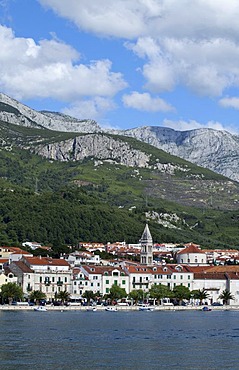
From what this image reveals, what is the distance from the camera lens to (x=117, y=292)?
151 metres

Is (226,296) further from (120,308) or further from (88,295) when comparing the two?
(120,308)

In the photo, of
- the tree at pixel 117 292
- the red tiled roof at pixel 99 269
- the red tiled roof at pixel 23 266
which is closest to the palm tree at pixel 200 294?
the tree at pixel 117 292

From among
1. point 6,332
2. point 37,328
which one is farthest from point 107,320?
point 6,332

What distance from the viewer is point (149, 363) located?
2527 inches

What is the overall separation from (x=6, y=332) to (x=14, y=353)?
690 inches

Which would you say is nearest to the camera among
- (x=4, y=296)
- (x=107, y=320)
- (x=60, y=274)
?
(x=107, y=320)

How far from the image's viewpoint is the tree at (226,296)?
159375 millimetres

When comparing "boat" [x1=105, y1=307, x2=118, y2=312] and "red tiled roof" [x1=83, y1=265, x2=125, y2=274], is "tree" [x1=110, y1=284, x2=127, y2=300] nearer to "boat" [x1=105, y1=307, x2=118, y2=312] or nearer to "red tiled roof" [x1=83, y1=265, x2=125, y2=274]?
"red tiled roof" [x1=83, y1=265, x2=125, y2=274]

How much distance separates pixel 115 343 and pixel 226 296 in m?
84.5

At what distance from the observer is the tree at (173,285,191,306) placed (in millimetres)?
155250

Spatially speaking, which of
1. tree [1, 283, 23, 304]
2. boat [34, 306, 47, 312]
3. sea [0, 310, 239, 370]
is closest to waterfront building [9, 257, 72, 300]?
tree [1, 283, 23, 304]

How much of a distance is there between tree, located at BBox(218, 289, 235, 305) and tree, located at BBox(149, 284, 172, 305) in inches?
406

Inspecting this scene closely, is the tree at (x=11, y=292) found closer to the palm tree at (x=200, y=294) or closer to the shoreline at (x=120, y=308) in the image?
the shoreline at (x=120, y=308)

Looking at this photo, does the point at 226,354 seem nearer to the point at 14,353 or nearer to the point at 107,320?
the point at 14,353
